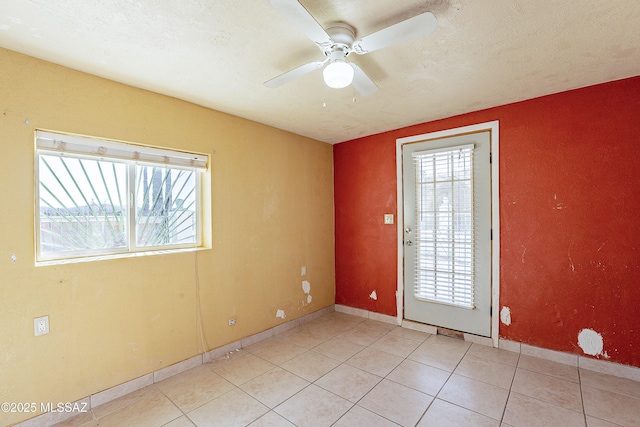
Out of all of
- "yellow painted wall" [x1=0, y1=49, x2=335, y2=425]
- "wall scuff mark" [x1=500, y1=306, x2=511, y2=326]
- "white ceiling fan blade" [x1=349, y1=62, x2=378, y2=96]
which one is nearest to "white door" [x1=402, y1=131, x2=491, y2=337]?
"wall scuff mark" [x1=500, y1=306, x2=511, y2=326]

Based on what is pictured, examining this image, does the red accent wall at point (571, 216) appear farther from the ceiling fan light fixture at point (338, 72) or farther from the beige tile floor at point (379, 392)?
the ceiling fan light fixture at point (338, 72)

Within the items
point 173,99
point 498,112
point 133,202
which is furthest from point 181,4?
point 498,112

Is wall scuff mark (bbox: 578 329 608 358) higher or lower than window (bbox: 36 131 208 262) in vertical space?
lower

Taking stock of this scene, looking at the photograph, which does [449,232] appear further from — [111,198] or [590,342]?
[111,198]

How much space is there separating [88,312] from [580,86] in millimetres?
4324

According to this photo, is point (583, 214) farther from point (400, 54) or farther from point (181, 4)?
point (181, 4)

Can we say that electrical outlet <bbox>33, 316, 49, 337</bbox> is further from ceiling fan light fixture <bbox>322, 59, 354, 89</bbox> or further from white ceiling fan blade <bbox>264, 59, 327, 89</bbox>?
ceiling fan light fixture <bbox>322, 59, 354, 89</bbox>

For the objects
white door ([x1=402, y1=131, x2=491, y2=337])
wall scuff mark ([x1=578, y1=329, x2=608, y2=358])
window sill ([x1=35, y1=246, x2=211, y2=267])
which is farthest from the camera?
white door ([x1=402, y1=131, x2=491, y2=337])

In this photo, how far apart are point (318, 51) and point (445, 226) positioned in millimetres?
2270

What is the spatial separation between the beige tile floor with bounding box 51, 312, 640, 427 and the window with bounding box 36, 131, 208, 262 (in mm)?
1202

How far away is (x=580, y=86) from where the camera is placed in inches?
94.0

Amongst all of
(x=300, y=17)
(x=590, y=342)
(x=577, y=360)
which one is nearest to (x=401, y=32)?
(x=300, y=17)

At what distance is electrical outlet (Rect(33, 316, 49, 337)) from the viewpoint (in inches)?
71.6

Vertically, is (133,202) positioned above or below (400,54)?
below
